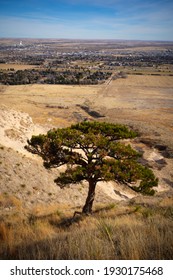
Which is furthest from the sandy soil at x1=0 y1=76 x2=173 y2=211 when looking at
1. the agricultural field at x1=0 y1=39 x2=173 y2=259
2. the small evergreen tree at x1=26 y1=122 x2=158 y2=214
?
the small evergreen tree at x1=26 y1=122 x2=158 y2=214

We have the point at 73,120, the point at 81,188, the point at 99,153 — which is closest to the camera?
the point at 99,153

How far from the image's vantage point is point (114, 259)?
4.30 meters

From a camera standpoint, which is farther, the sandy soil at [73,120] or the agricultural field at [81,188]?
the sandy soil at [73,120]

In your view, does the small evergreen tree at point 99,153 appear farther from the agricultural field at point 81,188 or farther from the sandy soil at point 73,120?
the sandy soil at point 73,120

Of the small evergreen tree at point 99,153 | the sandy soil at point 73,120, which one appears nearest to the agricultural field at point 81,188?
the sandy soil at point 73,120

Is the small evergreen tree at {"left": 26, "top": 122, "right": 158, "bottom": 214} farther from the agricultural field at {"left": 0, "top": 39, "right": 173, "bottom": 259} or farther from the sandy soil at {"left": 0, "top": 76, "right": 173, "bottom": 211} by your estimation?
the sandy soil at {"left": 0, "top": 76, "right": 173, "bottom": 211}

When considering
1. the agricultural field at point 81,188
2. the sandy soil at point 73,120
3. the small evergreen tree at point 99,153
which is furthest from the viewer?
the sandy soil at point 73,120

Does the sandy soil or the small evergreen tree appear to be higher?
the small evergreen tree

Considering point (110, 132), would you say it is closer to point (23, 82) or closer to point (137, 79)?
point (23, 82)

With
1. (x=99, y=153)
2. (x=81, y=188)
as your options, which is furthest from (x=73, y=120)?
(x=99, y=153)

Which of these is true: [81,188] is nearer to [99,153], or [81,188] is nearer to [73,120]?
[99,153]

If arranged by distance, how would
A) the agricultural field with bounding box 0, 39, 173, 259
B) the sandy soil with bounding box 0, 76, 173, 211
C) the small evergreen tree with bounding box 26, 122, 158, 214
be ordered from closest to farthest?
the agricultural field with bounding box 0, 39, 173, 259
the small evergreen tree with bounding box 26, 122, 158, 214
the sandy soil with bounding box 0, 76, 173, 211
